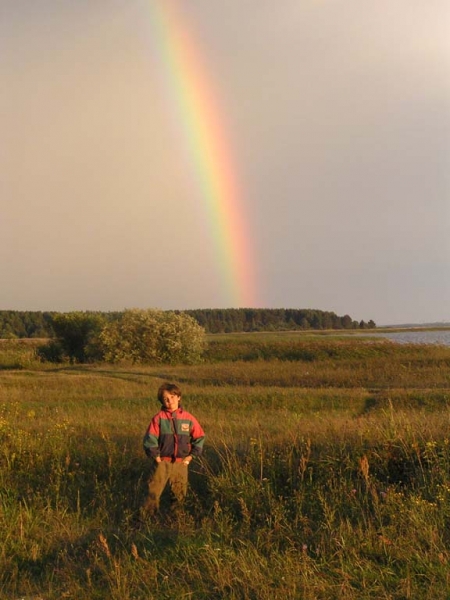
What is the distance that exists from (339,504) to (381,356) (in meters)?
37.8

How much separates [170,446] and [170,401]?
51 centimetres

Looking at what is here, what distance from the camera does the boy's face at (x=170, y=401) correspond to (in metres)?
7.22

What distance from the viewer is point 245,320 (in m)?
150

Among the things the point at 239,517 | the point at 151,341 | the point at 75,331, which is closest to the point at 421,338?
the point at 151,341

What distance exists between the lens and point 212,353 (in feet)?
172

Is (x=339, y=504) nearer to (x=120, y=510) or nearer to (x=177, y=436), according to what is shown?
(x=177, y=436)

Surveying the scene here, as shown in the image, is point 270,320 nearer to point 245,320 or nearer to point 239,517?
point 245,320

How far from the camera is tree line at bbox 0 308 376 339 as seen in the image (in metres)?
134

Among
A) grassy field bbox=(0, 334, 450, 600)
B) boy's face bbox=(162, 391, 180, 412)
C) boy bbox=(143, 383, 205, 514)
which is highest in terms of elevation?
boy's face bbox=(162, 391, 180, 412)

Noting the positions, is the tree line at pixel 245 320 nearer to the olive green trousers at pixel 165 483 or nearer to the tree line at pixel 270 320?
the tree line at pixel 270 320

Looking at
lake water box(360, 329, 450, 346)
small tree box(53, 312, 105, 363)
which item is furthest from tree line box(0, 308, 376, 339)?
small tree box(53, 312, 105, 363)

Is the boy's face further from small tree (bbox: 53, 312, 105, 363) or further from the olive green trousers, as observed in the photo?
small tree (bbox: 53, 312, 105, 363)

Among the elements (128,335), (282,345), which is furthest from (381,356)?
(128,335)

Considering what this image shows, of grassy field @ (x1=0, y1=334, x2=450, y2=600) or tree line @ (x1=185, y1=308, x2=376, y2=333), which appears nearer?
grassy field @ (x1=0, y1=334, x2=450, y2=600)
